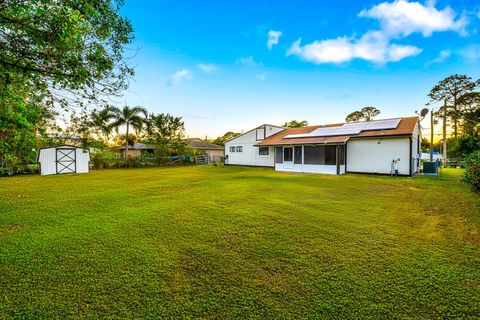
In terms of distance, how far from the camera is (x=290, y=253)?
10.4 ft

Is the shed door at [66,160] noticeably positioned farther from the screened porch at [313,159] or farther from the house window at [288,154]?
the house window at [288,154]

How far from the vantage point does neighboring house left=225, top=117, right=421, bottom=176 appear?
1272cm

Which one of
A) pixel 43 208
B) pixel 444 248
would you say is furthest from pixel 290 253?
pixel 43 208

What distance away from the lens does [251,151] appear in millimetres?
21938

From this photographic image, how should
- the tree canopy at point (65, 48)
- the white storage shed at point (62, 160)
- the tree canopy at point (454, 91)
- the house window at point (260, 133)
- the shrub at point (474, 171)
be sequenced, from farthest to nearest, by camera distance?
the tree canopy at point (454, 91), the house window at point (260, 133), the white storage shed at point (62, 160), the shrub at point (474, 171), the tree canopy at point (65, 48)

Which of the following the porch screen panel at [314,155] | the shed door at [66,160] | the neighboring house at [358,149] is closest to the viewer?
the neighboring house at [358,149]

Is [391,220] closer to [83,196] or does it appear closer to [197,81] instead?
[83,196]

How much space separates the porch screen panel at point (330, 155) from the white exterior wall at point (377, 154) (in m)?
0.92

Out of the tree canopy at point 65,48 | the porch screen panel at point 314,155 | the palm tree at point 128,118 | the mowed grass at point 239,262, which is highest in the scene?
the palm tree at point 128,118

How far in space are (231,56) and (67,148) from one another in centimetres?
1382

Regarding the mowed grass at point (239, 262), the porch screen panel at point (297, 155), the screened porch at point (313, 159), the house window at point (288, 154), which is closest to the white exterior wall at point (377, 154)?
the screened porch at point (313, 159)

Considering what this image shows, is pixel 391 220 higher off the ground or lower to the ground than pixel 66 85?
lower

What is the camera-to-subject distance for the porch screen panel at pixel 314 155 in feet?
49.6

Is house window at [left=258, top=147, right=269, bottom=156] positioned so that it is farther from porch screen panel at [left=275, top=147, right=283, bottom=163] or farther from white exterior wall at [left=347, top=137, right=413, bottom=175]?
white exterior wall at [left=347, top=137, right=413, bottom=175]
